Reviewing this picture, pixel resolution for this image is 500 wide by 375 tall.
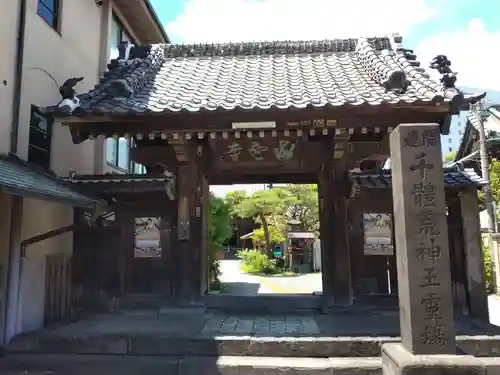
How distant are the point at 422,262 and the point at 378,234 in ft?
11.8

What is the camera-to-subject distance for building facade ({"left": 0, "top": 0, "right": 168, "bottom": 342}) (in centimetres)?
740

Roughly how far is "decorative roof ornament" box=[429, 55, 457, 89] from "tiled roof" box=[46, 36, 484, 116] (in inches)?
5.2

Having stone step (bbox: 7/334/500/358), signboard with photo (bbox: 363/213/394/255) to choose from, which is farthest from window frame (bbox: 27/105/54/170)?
signboard with photo (bbox: 363/213/394/255)

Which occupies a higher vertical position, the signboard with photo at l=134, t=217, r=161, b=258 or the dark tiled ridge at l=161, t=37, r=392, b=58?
the dark tiled ridge at l=161, t=37, r=392, b=58

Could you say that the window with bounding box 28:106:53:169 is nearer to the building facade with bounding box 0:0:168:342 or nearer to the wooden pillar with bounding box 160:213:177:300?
the building facade with bounding box 0:0:168:342

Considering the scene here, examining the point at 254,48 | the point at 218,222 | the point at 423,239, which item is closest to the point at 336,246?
the point at 423,239

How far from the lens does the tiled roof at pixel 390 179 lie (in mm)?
8104

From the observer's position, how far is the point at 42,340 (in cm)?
688

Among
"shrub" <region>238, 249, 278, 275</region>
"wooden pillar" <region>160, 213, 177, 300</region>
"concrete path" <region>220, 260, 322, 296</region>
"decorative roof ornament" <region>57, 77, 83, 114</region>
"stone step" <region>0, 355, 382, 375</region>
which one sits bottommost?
"stone step" <region>0, 355, 382, 375</region>

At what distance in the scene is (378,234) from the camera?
8.59 meters

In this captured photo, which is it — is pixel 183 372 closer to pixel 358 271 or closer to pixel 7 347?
pixel 7 347

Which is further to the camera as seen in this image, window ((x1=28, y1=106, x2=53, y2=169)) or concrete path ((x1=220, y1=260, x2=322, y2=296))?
concrete path ((x1=220, y1=260, x2=322, y2=296))

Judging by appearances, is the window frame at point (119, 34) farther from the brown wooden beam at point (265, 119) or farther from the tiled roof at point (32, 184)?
the brown wooden beam at point (265, 119)

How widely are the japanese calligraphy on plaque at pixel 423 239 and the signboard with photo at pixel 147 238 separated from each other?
17.4 feet
